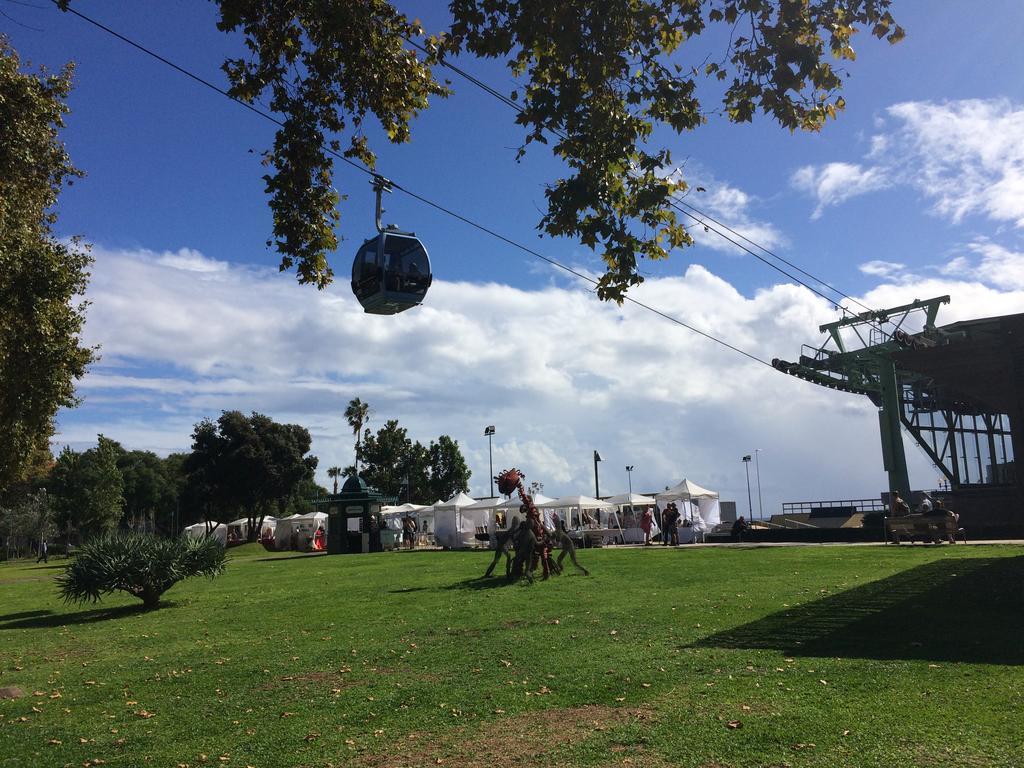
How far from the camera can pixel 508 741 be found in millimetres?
5957

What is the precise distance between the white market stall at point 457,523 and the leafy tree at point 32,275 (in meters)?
21.0

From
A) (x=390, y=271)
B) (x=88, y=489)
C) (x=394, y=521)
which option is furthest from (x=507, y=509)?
(x=88, y=489)

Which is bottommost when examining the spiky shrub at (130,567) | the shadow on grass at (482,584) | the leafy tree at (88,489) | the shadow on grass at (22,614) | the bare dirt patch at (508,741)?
the shadow on grass at (22,614)

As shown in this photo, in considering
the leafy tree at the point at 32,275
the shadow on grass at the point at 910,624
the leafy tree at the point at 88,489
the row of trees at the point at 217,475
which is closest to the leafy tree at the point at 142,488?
the row of trees at the point at 217,475

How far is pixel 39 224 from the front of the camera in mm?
18922

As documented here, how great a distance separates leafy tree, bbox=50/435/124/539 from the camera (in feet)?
184

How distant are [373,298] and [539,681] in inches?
206

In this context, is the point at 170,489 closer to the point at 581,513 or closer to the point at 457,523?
the point at 457,523

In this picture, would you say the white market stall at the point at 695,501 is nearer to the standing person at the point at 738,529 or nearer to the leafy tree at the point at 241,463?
the standing person at the point at 738,529

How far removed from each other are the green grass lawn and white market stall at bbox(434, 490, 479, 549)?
77.1 ft

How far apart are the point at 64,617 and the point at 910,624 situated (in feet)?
50.6

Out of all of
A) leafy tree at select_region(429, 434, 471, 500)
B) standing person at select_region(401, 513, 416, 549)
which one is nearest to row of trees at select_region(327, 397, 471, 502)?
leafy tree at select_region(429, 434, 471, 500)

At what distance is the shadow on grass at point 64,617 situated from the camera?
1506 cm

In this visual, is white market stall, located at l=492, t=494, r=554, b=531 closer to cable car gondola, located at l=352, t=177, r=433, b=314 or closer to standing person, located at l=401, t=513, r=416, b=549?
standing person, located at l=401, t=513, r=416, b=549
